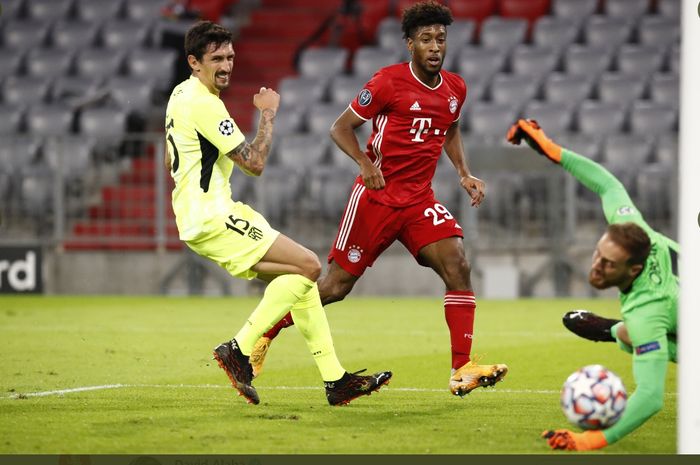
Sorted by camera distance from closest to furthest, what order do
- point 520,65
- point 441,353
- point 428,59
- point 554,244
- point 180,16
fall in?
point 428,59 < point 441,353 < point 554,244 < point 520,65 < point 180,16

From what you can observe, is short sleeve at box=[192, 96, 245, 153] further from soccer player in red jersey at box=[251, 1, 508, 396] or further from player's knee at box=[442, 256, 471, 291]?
player's knee at box=[442, 256, 471, 291]

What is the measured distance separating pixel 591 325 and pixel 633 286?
4.07 ft

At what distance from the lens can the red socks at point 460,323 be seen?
771 centimetres

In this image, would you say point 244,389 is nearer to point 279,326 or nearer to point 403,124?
point 279,326

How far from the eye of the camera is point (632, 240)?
5.77m

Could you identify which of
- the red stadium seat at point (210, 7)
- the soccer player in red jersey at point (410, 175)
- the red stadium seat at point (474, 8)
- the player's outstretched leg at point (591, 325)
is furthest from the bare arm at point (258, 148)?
the red stadium seat at point (210, 7)

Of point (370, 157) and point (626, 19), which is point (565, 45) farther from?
point (370, 157)

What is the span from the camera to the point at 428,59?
25.9 ft

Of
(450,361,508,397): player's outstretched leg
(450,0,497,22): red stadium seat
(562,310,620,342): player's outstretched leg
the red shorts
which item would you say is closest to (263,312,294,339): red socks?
the red shorts

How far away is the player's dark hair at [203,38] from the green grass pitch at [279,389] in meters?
2.05

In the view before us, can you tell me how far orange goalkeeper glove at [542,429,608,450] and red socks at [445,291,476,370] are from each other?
1999 mm

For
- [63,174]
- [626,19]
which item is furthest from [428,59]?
[626,19]

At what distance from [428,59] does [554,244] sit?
954 centimetres

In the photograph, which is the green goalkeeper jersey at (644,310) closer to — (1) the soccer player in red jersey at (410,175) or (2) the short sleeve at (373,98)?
(1) the soccer player in red jersey at (410,175)
